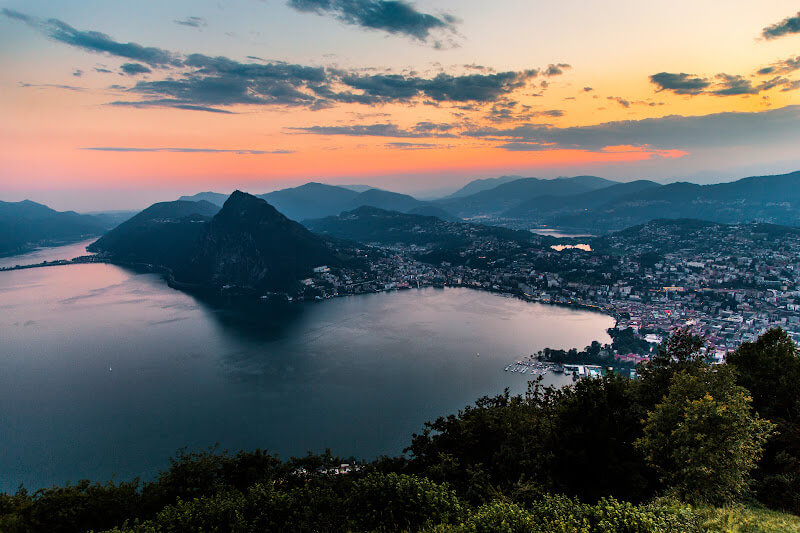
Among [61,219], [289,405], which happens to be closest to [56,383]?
[289,405]

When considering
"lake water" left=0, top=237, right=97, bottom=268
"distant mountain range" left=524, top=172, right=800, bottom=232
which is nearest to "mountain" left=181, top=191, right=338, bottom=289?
"lake water" left=0, top=237, right=97, bottom=268

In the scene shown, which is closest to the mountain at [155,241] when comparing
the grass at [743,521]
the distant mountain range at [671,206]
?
the grass at [743,521]

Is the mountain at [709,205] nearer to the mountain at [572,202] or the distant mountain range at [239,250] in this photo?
the mountain at [572,202]

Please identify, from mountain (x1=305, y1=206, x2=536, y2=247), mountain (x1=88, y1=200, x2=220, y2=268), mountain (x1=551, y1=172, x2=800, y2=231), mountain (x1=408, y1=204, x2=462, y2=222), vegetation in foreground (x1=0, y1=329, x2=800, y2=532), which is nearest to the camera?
vegetation in foreground (x1=0, y1=329, x2=800, y2=532)

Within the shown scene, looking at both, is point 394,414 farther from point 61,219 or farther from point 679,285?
point 61,219

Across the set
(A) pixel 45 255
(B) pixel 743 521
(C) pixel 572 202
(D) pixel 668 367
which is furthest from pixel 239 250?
(C) pixel 572 202

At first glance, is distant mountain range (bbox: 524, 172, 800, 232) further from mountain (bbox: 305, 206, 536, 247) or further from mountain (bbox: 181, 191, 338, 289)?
mountain (bbox: 181, 191, 338, 289)
